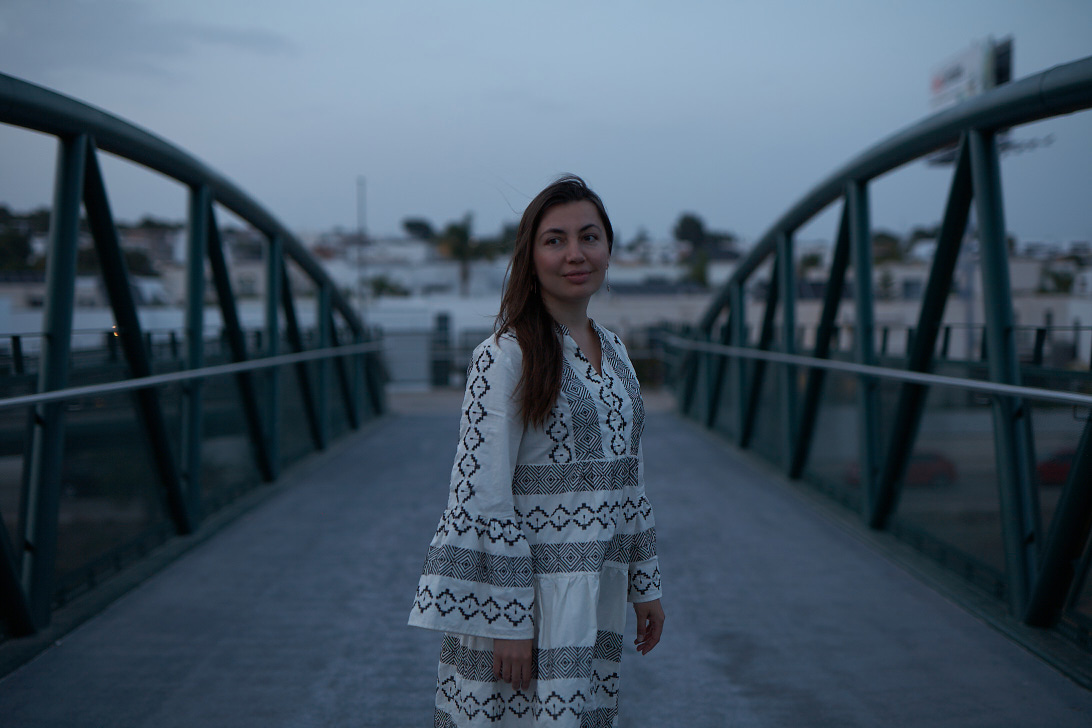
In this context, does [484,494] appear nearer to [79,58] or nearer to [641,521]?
[641,521]

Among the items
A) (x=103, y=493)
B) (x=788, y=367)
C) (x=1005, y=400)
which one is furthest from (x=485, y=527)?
(x=788, y=367)

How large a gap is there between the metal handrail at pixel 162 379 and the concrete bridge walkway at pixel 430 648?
0.89 metres

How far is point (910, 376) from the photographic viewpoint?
4.65 m

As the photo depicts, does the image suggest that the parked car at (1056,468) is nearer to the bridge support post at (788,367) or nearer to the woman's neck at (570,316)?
the woman's neck at (570,316)

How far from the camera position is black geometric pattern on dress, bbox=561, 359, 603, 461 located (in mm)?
1867

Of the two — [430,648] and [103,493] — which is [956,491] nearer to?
[430,648]

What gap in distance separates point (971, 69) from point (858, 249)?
147ft

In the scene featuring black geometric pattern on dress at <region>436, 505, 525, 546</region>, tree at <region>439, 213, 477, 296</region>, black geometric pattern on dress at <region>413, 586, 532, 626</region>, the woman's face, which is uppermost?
tree at <region>439, 213, 477, 296</region>

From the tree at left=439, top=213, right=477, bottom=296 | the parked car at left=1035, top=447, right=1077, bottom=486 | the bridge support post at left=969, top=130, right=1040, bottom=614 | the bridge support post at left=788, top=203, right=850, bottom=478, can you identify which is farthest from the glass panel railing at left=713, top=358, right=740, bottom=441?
the tree at left=439, top=213, right=477, bottom=296

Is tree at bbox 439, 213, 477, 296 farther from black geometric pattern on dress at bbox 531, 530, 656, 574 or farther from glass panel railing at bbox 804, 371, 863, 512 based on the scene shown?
black geometric pattern on dress at bbox 531, 530, 656, 574

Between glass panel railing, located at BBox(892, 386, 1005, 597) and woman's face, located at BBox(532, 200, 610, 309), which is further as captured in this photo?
glass panel railing, located at BBox(892, 386, 1005, 597)

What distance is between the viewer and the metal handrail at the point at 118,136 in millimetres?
3412

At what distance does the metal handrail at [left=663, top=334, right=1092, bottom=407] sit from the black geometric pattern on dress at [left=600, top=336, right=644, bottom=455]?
1809 millimetres

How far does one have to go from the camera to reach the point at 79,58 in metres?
4.61
